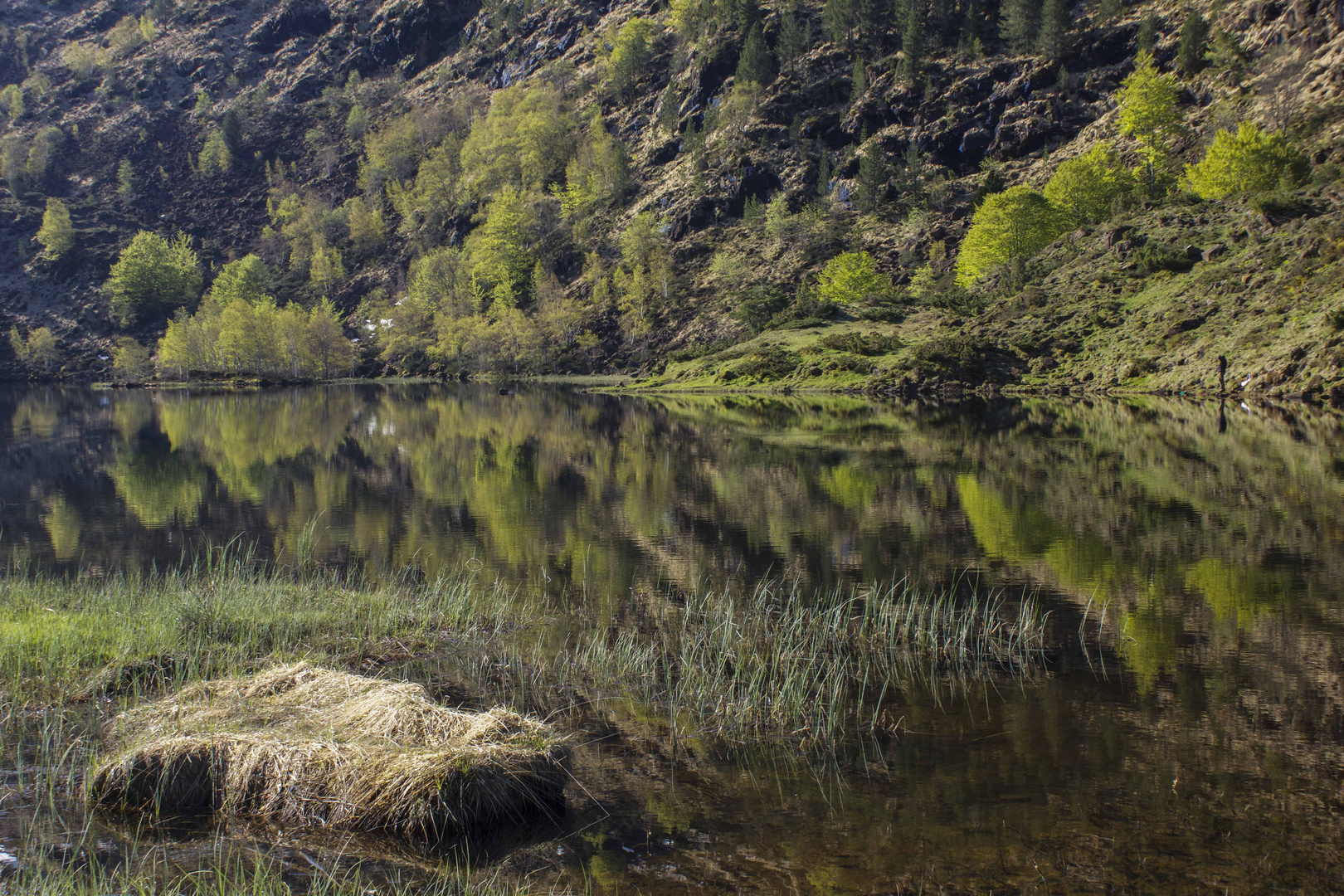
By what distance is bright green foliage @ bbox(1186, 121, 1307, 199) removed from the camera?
7056 cm

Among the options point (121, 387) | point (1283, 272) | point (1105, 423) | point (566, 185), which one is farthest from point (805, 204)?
point (121, 387)

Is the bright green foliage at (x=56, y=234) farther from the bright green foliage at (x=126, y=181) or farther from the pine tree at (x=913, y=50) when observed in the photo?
the pine tree at (x=913, y=50)

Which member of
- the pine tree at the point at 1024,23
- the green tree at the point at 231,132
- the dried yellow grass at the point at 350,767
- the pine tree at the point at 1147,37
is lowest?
the dried yellow grass at the point at 350,767

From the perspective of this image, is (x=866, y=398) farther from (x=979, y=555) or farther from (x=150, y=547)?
(x=150, y=547)

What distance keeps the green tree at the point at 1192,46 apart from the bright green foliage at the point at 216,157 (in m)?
192

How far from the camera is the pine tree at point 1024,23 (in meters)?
123

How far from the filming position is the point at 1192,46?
331ft

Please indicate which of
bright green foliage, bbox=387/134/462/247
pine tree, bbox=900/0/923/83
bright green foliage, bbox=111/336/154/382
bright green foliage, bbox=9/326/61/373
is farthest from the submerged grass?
bright green foliage, bbox=9/326/61/373

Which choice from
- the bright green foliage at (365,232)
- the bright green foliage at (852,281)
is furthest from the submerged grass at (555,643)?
the bright green foliage at (365,232)

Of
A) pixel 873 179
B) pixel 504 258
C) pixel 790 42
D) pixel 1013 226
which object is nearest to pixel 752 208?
pixel 873 179

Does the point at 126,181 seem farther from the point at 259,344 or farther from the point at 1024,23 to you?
the point at 1024,23

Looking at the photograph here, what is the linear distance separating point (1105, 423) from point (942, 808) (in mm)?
37934

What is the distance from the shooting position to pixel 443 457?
38250 mm

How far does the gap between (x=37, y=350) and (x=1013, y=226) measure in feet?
514
